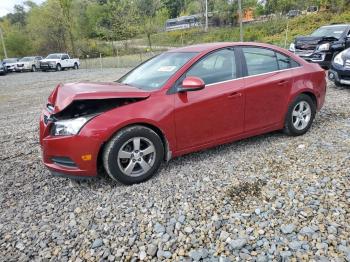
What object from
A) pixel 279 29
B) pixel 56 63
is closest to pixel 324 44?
pixel 56 63

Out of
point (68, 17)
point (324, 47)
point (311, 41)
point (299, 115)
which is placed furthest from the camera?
point (68, 17)

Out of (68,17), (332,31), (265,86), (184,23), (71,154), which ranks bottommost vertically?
(71,154)

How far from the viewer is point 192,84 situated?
379 centimetres

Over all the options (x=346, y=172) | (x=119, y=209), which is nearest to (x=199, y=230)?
(x=119, y=209)

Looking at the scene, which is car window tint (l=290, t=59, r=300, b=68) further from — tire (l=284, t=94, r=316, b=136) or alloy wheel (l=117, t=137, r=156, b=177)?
alloy wheel (l=117, t=137, r=156, b=177)

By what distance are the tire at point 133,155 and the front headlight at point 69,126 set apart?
1.16 ft

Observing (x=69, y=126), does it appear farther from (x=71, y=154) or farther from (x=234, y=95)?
(x=234, y=95)

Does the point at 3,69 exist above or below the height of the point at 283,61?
below

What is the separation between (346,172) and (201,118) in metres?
1.77

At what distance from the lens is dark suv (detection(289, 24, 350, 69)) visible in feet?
36.7

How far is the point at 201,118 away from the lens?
4078 millimetres

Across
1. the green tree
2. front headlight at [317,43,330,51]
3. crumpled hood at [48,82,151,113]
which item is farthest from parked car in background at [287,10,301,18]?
crumpled hood at [48,82,151,113]

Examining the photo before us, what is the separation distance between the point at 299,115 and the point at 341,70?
3.72 meters

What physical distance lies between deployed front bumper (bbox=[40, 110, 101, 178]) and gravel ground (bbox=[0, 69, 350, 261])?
0.97ft
